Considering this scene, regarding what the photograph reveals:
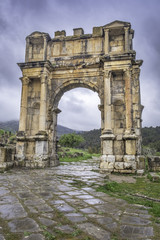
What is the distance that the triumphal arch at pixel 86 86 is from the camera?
8945 mm

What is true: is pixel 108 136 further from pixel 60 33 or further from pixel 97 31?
pixel 60 33

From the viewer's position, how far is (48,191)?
448 centimetres

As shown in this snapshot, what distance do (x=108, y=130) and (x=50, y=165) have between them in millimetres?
3639

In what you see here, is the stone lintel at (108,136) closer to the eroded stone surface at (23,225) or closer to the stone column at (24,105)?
the stone column at (24,105)

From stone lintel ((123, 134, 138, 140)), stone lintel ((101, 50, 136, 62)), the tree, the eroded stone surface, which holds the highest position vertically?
stone lintel ((101, 50, 136, 62))

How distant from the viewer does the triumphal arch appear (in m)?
8.95

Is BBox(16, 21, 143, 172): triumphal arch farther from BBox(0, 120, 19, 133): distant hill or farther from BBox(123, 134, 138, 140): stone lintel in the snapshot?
BBox(0, 120, 19, 133): distant hill

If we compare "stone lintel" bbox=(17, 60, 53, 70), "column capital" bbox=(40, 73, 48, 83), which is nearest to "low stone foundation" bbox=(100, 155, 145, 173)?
"column capital" bbox=(40, 73, 48, 83)

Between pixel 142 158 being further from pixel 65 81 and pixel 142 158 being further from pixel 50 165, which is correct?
pixel 65 81

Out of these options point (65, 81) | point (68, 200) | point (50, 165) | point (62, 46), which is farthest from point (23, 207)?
point (62, 46)

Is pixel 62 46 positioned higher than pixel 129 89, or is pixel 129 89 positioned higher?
pixel 62 46

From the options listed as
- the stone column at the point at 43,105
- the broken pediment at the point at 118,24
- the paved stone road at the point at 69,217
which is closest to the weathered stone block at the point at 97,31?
the broken pediment at the point at 118,24

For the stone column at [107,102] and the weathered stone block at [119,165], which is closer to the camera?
the weathered stone block at [119,165]

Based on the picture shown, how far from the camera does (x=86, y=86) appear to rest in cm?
1100
